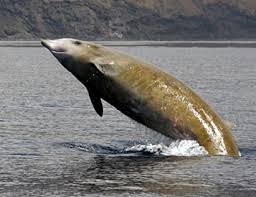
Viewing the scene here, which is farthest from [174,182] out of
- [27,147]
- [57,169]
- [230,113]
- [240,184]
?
[230,113]

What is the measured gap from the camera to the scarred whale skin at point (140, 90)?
1057 inches

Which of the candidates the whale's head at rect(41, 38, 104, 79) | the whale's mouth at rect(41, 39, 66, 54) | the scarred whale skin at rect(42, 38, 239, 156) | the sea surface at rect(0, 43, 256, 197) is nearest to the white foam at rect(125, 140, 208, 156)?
the sea surface at rect(0, 43, 256, 197)

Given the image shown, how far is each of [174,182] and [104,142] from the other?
9.38 meters

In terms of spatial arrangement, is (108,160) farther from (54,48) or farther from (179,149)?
(54,48)

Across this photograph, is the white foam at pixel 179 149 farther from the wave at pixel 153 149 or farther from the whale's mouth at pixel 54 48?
the whale's mouth at pixel 54 48

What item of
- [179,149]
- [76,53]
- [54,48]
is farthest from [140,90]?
[54,48]

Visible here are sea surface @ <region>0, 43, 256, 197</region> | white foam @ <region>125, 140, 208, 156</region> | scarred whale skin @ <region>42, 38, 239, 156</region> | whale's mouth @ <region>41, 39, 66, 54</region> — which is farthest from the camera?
whale's mouth @ <region>41, 39, 66, 54</region>

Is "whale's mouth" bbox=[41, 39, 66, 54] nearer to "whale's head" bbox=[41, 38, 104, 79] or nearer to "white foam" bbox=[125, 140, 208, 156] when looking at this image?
"whale's head" bbox=[41, 38, 104, 79]

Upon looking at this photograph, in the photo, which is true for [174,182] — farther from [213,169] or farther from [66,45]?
[66,45]

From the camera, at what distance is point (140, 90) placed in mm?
27047

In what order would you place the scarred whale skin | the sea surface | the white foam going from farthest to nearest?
1. the scarred whale skin
2. the white foam
3. the sea surface

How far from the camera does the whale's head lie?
1070 inches

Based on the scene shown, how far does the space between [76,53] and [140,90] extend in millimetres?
2463

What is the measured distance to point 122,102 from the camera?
27.2 meters
